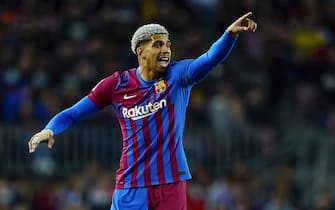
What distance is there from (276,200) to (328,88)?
117 inches

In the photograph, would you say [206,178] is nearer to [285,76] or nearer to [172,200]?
[285,76]

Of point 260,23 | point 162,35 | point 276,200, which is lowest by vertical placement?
point 276,200

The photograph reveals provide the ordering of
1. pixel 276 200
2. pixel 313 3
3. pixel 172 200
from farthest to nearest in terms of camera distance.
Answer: pixel 313 3 < pixel 276 200 < pixel 172 200

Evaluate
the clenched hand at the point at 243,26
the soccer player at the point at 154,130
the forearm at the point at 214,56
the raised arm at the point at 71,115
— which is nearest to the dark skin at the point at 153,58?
the soccer player at the point at 154,130

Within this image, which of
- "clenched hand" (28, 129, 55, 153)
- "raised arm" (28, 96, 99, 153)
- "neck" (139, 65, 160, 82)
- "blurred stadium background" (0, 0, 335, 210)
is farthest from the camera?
"blurred stadium background" (0, 0, 335, 210)

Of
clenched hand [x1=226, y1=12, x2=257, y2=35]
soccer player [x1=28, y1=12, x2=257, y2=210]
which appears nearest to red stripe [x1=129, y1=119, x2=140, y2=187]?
soccer player [x1=28, y1=12, x2=257, y2=210]

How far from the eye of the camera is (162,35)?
879cm

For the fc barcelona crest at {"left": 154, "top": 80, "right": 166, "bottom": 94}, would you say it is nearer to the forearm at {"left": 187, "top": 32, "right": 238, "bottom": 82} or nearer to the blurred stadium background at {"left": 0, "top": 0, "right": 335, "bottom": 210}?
the forearm at {"left": 187, "top": 32, "right": 238, "bottom": 82}

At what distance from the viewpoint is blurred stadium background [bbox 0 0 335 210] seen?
15547mm

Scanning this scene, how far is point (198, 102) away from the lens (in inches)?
661

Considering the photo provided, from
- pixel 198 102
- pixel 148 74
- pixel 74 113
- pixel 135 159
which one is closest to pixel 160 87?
pixel 148 74

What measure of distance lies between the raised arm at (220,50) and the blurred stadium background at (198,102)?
6.53 meters

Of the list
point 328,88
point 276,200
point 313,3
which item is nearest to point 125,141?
point 276,200

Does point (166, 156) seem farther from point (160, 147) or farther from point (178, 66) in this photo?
point (178, 66)
